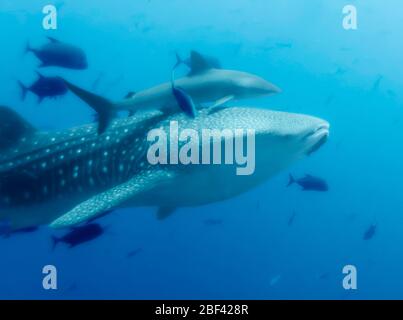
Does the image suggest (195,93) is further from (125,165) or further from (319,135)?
(319,135)

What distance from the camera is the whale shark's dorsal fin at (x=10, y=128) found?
4.58 meters

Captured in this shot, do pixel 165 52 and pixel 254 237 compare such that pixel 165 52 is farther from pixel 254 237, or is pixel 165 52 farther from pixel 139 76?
pixel 254 237

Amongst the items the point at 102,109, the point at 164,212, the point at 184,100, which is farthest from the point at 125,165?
the point at 164,212

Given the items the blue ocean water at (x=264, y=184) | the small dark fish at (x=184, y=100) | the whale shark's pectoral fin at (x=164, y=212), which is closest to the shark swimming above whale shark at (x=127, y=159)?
the small dark fish at (x=184, y=100)

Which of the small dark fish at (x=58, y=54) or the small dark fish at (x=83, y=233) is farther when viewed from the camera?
the small dark fish at (x=58, y=54)

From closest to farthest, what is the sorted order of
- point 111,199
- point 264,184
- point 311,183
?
point 111,199
point 311,183
point 264,184

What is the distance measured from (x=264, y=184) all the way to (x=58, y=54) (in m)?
22.0

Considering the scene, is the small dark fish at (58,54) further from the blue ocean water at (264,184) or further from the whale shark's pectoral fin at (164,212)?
the blue ocean water at (264,184)

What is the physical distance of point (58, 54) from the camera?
656cm

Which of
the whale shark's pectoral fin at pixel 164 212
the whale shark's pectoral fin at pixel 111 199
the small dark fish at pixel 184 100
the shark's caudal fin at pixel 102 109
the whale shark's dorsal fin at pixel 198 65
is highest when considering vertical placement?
the whale shark's dorsal fin at pixel 198 65

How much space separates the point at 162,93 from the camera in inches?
190

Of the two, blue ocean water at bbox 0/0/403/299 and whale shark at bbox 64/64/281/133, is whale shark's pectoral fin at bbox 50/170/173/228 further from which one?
blue ocean water at bbox 0/0/403/299

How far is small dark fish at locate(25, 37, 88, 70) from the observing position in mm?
6508
